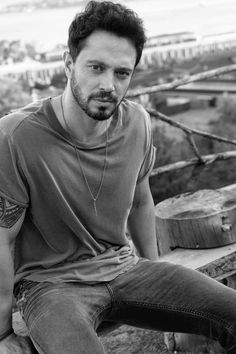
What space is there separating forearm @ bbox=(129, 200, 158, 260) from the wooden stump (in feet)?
0.69

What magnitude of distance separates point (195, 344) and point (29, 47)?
213 feet

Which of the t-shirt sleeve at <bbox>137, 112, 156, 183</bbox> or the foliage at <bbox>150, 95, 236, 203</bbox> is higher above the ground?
the t-shirt sleeve at <bbox>137, 112, 156, 183</bbox>

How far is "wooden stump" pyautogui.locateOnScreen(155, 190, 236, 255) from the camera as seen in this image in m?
2.39

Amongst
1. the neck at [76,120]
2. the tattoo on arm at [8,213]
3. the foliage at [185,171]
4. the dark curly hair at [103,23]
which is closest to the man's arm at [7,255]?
the tattoo on arm at [8,213]

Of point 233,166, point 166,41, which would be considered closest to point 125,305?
point 233,166

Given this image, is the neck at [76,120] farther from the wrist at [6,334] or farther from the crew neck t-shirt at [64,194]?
the wrist at [6,334]

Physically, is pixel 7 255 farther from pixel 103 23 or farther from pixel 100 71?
pixel 103 23

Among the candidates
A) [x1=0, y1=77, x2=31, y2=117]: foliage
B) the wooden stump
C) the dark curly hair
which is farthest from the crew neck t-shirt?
[x1=0, y1=77, x2=31, y2=117]: foliage

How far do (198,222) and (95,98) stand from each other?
0.89m

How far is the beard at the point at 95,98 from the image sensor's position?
178cm

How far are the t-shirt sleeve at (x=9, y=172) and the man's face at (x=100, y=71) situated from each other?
0.91ft

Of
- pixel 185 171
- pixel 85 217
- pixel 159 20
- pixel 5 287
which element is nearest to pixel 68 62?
pixel 85 217

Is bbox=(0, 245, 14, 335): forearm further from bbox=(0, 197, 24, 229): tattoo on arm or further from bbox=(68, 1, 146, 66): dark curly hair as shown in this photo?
Answer: bbox=(68, 1, 146, 66): dark curly hair

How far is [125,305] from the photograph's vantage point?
1.88 meters
